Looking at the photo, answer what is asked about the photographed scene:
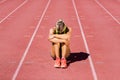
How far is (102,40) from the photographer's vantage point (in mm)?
13562

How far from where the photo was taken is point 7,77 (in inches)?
368

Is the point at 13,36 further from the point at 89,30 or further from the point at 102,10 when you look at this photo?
the point at 102,10

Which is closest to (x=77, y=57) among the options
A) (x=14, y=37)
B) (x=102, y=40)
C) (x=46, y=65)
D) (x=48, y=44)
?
(x=46, y=65)

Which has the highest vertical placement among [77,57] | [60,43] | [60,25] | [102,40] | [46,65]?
[60,25]

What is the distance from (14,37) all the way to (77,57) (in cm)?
399

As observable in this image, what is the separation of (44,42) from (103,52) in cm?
259

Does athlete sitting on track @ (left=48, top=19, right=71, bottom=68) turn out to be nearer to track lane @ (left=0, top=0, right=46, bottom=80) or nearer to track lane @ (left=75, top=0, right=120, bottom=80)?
track lane @ (left=75, top=0, right=120, bottom=80)

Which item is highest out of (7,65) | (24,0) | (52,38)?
(52,38)

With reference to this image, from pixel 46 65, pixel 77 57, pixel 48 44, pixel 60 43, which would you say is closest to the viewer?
pixel 60 43

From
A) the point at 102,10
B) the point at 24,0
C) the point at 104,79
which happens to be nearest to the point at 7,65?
the point at 104,79

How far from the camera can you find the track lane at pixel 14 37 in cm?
1029

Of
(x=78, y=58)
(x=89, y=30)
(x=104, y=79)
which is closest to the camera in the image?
(x=104, y=79)

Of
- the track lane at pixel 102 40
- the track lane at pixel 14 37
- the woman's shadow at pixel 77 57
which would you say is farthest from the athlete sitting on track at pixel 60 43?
the track lane at pixel 14 37

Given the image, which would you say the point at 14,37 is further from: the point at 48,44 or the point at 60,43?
the point at 60,43
